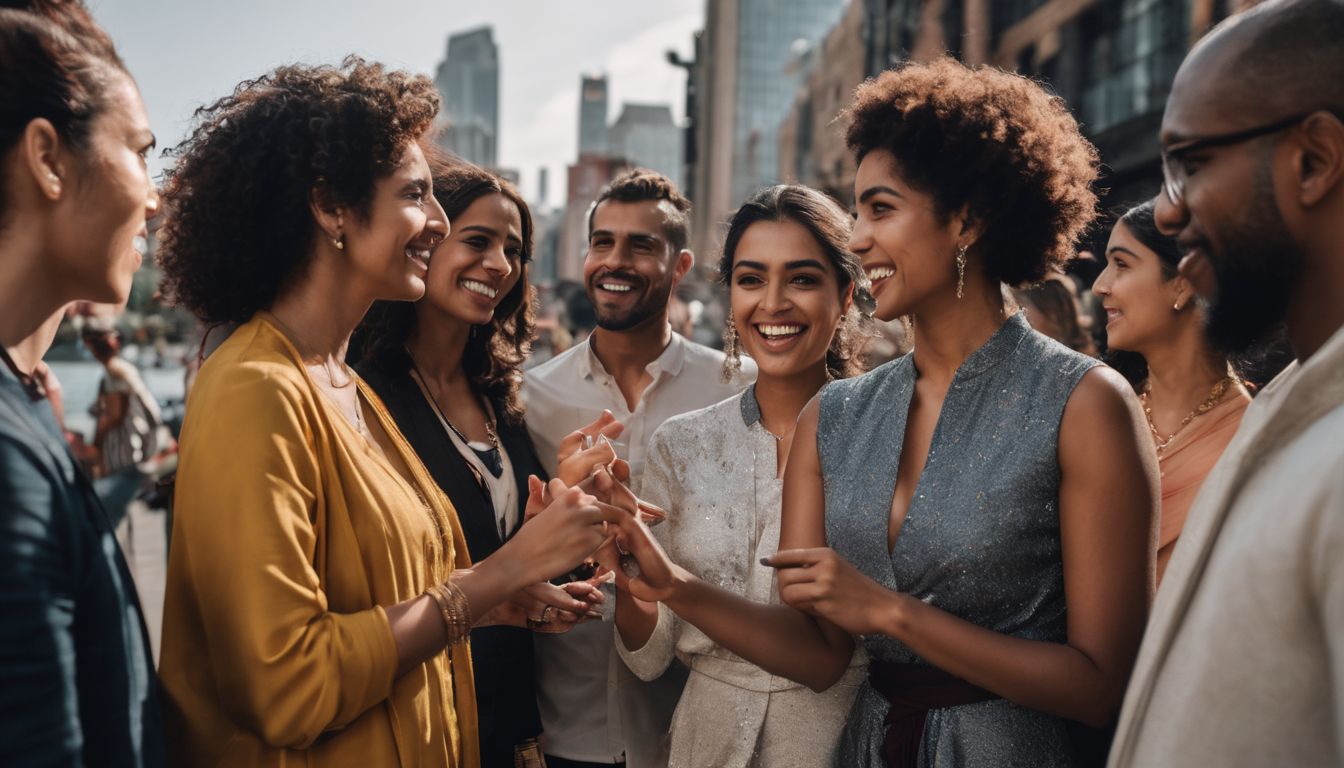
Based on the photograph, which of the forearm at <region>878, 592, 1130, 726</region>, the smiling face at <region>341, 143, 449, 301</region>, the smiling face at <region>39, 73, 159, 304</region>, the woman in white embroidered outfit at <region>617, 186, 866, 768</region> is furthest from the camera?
the woman in white embroidered outfit at <region>617, 186, 866, 768</region>

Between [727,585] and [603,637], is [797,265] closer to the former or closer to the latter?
[727,585]

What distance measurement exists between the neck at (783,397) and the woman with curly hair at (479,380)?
0.76m

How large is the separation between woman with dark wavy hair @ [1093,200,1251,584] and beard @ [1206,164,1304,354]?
1.72 meters

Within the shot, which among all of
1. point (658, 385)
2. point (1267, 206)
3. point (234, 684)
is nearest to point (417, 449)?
point (658, 385)

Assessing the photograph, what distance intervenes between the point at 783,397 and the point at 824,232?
1.69 feet

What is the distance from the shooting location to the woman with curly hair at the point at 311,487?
188 cm

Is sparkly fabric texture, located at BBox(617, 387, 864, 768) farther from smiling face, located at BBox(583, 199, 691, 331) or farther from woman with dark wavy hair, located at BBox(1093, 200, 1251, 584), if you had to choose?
woman with dark wavy hair, located at BBox(1093, 200, 1251, 584)

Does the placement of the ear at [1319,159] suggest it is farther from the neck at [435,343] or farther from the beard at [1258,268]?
the neck at [435,343]

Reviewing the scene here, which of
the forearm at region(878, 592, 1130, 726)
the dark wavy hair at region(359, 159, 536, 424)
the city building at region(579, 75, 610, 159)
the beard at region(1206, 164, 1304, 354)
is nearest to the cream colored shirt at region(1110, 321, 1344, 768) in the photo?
the beard at region(1206, 164, 1304, 354)

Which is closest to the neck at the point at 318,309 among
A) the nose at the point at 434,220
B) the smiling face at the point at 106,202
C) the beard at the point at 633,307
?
the nose at the point at 434,220

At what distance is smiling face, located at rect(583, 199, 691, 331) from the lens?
14.0ft

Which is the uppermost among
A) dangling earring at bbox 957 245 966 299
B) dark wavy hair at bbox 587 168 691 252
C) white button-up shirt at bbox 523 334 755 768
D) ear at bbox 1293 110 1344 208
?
dark wavy hair at bbox 587 168 691 252

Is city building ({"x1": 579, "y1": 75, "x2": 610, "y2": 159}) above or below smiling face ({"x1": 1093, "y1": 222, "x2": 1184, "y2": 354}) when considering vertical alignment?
above

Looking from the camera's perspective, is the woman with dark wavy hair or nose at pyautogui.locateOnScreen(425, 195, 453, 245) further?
the woman with dark wavy hair
